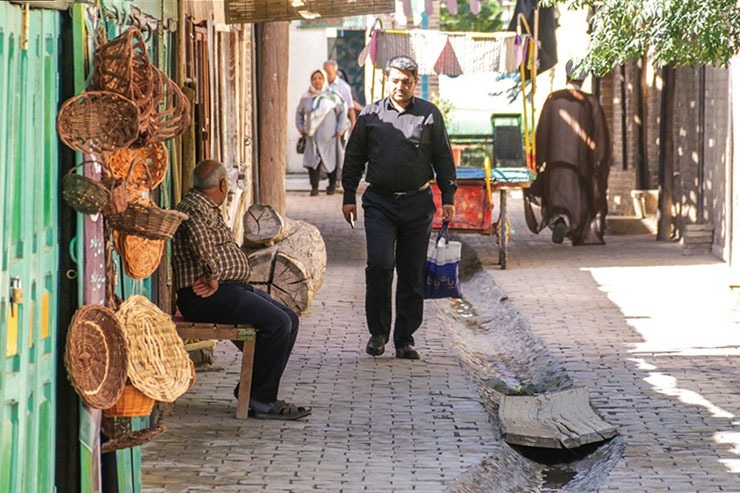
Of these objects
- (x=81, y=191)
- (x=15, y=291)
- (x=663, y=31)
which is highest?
(x=663, y=31)

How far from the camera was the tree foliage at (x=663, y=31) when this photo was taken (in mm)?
9094

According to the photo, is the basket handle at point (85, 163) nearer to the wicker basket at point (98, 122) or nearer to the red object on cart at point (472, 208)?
the wicker basket at point (98, 122)

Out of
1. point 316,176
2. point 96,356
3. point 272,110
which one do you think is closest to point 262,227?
point 272,110

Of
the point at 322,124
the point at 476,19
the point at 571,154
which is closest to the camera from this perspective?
the point at 571,154

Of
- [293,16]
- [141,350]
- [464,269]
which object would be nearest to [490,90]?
[464,269]

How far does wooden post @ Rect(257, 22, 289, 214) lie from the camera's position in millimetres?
13633

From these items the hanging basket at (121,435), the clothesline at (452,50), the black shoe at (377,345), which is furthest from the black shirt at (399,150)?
the clothesline at (452,50)

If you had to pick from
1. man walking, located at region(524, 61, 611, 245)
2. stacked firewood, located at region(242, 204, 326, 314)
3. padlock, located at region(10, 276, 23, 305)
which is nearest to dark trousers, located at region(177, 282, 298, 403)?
stacked firewood, located at region(242, 204, 326, 314)

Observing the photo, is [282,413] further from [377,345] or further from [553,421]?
[377,345]

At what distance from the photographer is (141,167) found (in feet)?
19.1

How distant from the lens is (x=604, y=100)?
69.5 feet

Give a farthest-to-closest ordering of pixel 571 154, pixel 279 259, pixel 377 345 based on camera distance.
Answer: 1. pixel 571 154
2. pixel 279 259
3. pixel 377 345

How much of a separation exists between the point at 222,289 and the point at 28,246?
305 centimetres

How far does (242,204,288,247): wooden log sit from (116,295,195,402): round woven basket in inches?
203
